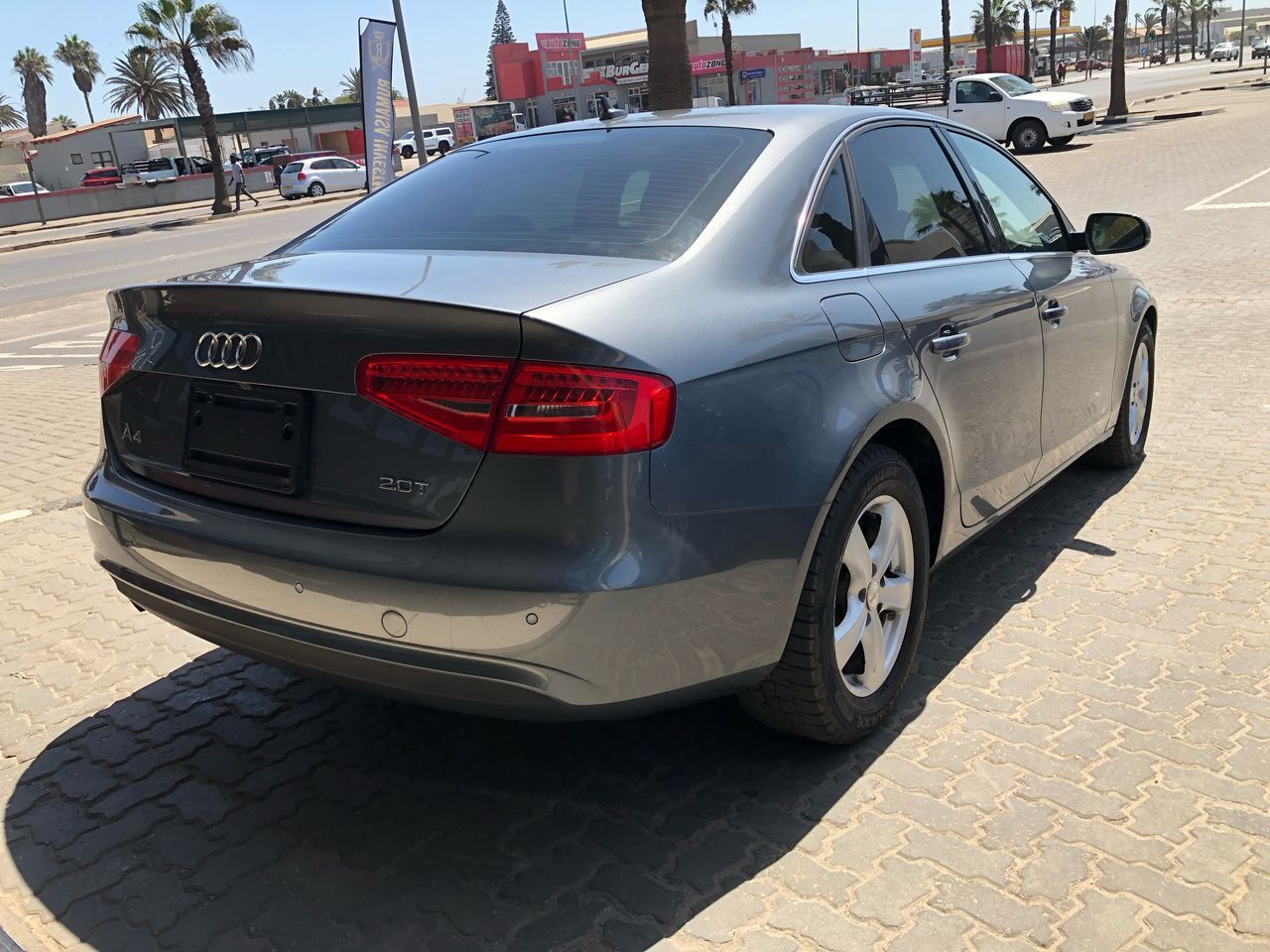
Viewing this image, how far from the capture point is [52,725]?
3.41 meters

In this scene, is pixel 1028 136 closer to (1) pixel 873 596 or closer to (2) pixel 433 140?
(1) pixel 873 596

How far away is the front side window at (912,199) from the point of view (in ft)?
10.8

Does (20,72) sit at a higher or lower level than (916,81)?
higher

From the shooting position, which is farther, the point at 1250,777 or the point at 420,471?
the point at 1250,777

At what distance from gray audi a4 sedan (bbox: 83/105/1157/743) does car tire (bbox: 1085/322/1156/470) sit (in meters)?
1.93

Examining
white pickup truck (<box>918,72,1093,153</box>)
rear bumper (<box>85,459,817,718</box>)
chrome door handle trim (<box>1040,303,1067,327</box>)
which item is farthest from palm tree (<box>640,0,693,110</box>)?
white pickup truck (<box>918,72,1093,153</box>)

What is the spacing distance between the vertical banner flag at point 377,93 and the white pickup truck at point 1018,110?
726 inches

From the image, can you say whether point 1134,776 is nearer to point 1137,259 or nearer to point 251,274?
point 251,274

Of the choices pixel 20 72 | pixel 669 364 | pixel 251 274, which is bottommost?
pixel 669 364

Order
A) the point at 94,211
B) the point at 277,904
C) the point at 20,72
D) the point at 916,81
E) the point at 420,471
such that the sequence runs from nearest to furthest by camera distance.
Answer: the point at 420,471 → the point at 277,904 → the point at 94,211 → the point at 916,81 → the point at 20,72

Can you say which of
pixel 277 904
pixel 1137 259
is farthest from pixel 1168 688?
pixel 1137 259

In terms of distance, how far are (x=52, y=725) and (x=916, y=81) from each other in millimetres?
68255

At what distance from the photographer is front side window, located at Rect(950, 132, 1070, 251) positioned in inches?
159

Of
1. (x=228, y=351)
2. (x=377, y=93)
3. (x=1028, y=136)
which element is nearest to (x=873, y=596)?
(x=228, y=351)
